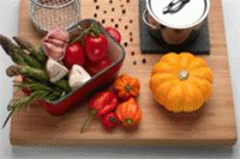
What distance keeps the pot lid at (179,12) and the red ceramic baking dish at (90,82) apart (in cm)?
8

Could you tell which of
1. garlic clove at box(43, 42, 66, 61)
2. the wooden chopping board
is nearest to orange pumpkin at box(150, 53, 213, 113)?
the wooden chopping board

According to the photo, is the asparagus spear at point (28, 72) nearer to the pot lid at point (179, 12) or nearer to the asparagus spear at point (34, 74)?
the asparagus spear at point (34, 74)

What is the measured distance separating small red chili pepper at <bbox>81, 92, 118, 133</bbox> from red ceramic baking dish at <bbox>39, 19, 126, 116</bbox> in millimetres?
15

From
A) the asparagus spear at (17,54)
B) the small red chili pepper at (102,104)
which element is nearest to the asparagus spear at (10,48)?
the asparagus spear at (17,54)

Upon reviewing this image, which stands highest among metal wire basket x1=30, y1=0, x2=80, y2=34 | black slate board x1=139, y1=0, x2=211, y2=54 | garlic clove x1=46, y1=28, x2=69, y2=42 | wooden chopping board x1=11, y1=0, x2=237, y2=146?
garlic clove x1=46, y1=28, x2=69, y2=42

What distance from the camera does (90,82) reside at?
106 cm

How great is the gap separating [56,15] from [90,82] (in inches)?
6.5

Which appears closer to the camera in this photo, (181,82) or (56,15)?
(181,82)

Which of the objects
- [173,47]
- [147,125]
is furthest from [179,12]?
[147,125]

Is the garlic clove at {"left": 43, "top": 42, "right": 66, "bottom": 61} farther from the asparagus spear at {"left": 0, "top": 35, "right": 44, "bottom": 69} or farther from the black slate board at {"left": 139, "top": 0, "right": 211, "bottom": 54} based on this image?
the black slate board at {"left": 139, "top": 0, "right": 211, "bottom": 54}

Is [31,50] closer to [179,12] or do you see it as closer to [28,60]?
[28,60]

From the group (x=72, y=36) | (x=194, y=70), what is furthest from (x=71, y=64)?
(x=194, y=70)

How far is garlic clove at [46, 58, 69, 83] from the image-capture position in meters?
1.04

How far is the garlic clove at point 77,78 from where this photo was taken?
1052 mm
